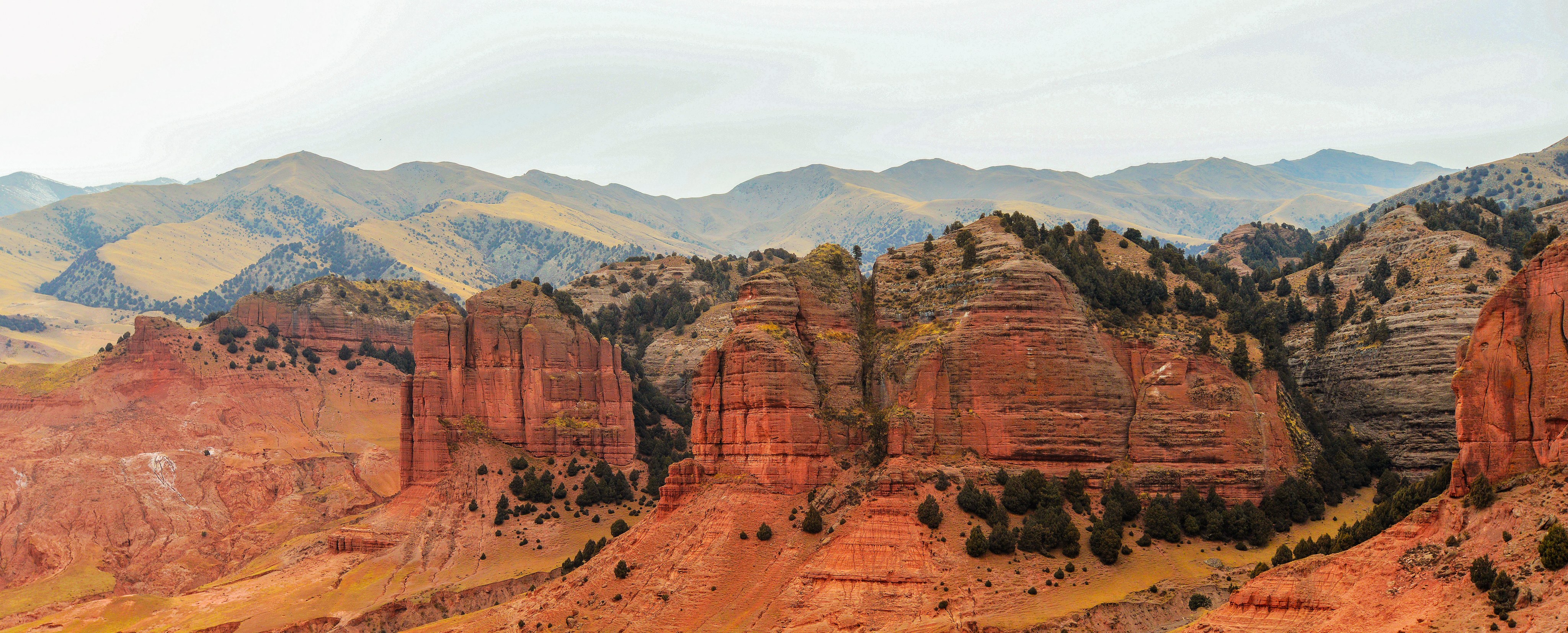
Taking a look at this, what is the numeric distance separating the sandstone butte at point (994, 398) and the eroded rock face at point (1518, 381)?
2509 centimetres

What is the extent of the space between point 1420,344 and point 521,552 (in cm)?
7120


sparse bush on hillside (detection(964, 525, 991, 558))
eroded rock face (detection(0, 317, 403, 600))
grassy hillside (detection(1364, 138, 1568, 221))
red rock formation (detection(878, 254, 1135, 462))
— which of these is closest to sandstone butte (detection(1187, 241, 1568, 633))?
sparse bush on hillside (detection(964, 525, 991, 558))

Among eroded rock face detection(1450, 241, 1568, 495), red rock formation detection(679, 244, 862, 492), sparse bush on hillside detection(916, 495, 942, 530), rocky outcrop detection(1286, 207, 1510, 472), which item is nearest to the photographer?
eroded rock face detection(1450, 241, 1568, 495)

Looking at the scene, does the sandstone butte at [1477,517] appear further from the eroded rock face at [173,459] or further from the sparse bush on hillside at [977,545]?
the eroded rock face at [173,459]

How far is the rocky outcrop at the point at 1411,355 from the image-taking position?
3344 inches

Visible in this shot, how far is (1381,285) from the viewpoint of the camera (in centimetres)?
9762

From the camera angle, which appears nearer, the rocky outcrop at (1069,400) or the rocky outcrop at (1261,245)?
the rocky outcrop at (1069,400)

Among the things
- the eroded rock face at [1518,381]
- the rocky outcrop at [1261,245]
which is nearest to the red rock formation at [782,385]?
the eroded rock face at [1518,381]

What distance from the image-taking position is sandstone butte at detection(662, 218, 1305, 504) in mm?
74062

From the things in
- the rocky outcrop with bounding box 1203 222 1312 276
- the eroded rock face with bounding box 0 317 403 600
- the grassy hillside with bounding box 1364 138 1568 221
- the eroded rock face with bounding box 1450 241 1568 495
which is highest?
the grassy hillside with bounding box 1364 138 1568 221

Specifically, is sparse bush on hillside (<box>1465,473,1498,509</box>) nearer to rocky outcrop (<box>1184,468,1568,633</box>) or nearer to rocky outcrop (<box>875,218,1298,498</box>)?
rocky outcrop (<box>1184,468,1568,633</box>)

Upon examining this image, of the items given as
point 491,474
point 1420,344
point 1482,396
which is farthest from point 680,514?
point 1420,344

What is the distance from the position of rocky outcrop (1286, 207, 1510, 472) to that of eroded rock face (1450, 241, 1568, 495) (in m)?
37.0

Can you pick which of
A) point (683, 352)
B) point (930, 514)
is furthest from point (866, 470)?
point (683, 352)
